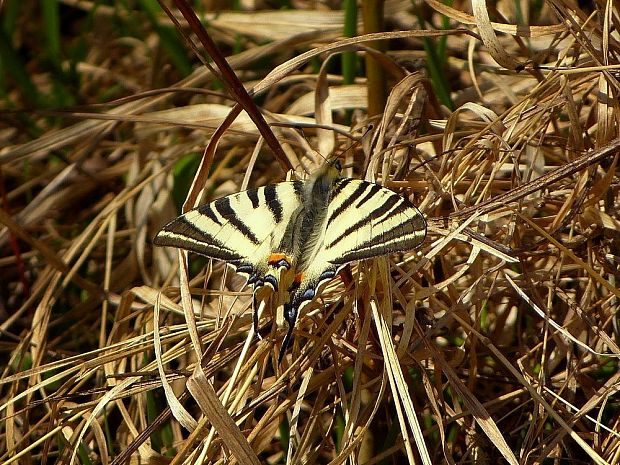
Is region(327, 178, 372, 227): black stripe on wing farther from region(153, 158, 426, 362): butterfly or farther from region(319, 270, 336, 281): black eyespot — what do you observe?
region(319, 270, 336, 281): black eyespot

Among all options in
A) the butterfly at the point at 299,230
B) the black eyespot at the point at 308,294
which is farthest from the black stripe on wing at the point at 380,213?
the black eyespot at the point at 308,294

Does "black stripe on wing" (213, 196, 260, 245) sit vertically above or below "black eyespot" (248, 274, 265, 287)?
above

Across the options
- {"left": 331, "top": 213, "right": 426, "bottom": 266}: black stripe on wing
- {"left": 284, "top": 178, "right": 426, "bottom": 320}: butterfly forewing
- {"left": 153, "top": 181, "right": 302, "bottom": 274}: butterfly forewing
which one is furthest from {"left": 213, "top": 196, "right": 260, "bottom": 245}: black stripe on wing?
{"left": 331, "top": 213, "right": 426, "bottom": 266}: black stripe on wing

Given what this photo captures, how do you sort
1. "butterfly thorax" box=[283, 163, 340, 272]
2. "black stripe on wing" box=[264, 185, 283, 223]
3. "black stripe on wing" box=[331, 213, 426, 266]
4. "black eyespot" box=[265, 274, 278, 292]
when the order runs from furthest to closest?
"black stripe on wing" box=[264, 185, 283, 223] → "butterfly thorax" box=[283, 163, 340, 272] → "black eyespot" box=[265, 274, 278, 292] → "black stripe on wing" box=[331, 213, 426, 266]

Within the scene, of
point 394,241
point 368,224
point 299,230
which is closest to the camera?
point 394,241

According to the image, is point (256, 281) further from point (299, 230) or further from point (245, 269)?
point (299, 230)

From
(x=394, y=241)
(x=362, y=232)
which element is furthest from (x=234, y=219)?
(x=394, y=241)

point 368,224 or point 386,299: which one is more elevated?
point 368,224
